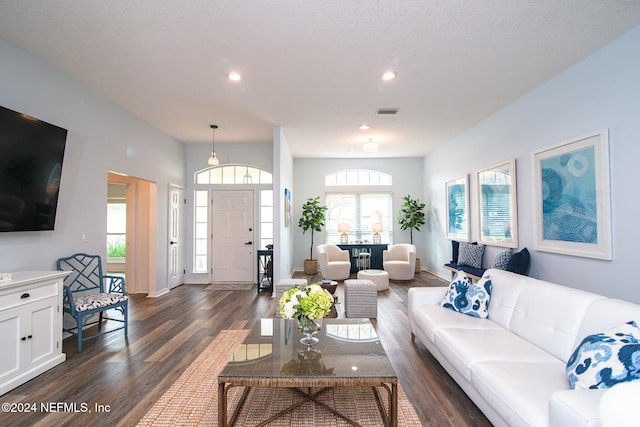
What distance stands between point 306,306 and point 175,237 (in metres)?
4.78

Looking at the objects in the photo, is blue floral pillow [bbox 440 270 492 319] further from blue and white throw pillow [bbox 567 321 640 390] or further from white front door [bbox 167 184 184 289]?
white front door [bbox 167 184 184 289]

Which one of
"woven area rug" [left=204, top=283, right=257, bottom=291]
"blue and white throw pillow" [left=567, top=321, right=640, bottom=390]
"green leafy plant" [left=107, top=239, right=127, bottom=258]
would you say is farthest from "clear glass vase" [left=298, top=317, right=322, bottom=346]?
"green leafy plant" [left=107, top=239, right=127, bottom=258]

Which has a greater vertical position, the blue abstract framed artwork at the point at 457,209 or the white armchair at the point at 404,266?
the blue abstract framed artwork at the point at 457,209

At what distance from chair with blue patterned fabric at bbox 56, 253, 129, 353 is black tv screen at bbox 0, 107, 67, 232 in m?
0.64

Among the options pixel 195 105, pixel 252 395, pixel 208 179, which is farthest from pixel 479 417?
pixel 208 179

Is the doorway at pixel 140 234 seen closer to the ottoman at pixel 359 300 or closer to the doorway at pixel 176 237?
the doorway at pixel 176 237

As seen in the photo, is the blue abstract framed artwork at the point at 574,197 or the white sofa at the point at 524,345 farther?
the blue abstract framed artwork at the point at 574,197

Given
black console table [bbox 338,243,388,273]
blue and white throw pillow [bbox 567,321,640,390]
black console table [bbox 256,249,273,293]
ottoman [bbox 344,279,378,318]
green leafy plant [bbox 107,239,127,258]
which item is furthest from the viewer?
green leafy plant [bbox 107,239,127,258]

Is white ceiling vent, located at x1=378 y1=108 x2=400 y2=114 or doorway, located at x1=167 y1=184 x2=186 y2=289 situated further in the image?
Result: doorway, located at x1=167 y1=184 x2=186 y2=289

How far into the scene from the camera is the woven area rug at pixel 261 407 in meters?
1.97

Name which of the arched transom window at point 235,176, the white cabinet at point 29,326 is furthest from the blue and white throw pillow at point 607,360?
the arched transom window at point 235,176

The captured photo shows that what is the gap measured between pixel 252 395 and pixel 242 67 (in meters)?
3.07

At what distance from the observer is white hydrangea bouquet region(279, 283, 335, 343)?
2123 mm

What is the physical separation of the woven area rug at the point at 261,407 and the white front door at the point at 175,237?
3.79 m
